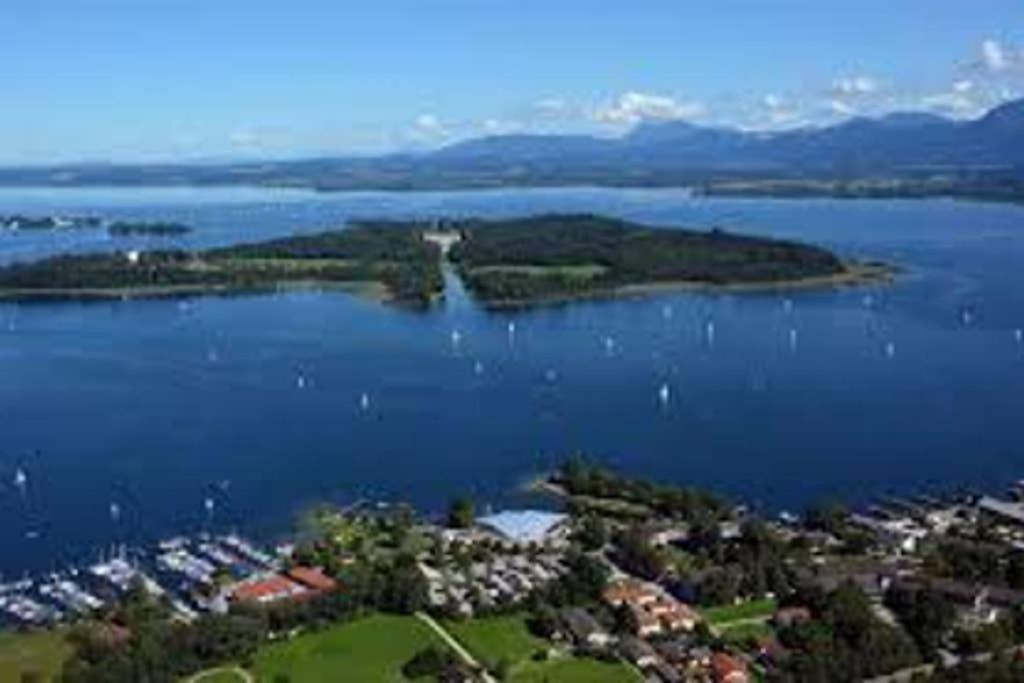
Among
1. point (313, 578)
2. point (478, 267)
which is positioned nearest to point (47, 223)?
point (478, 267)

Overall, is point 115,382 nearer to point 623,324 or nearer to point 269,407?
point 269,407

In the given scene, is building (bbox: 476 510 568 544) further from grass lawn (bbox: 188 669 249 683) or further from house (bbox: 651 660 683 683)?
grass lawn (bbox: 188 669 249 683)

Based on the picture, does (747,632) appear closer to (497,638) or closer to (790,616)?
(790,616)

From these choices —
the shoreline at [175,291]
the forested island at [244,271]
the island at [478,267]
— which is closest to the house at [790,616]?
the island at [478,267]

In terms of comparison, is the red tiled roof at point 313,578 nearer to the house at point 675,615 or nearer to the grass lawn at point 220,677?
the grass lawn at point 220,677

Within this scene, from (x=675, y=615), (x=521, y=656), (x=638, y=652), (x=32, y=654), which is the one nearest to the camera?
(x=638, y=652)

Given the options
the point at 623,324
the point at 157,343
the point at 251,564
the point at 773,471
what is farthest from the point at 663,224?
the point at 251,564
